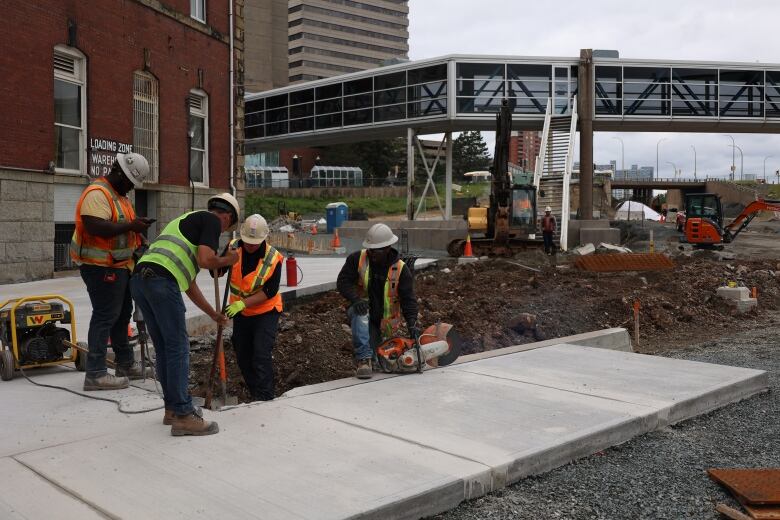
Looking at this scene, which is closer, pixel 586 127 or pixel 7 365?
pixel 7 365

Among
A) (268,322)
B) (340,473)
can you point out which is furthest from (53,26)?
(340,473)

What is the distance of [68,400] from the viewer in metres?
5.95

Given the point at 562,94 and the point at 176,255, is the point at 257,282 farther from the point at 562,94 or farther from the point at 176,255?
the point at 562,94

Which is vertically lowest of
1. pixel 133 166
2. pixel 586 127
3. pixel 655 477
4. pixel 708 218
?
pixel 655 477

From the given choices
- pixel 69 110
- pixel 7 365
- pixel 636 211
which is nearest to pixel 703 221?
pixel 69 110

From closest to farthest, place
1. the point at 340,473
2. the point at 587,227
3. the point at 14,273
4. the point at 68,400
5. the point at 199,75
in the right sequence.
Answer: the point at 340,473 < the point at 68,400 < the point at 14,273 < the point at 199,75 < the point at 587,227

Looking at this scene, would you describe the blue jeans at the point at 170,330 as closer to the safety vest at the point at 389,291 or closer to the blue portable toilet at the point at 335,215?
the safety vest at the point at 389,291

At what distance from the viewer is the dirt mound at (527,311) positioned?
8820mm

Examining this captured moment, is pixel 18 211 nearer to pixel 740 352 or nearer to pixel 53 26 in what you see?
pixel 53 26

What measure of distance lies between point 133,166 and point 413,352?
3.00 meters

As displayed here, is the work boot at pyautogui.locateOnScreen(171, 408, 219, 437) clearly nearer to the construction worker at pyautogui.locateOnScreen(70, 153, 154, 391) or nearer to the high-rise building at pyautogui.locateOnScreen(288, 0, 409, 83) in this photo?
the construction worker at pyautogui.locateOnScreen(70, 153, 154, 391)

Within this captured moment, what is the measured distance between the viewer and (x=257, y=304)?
20.6ft

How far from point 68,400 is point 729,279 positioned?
1523 cm

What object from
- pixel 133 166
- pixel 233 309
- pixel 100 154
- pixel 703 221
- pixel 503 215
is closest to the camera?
pixel 233 309
